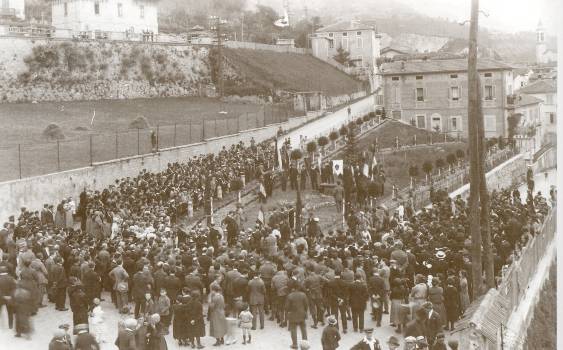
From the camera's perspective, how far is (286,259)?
14.3m

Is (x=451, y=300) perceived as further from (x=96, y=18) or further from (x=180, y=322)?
(x=96, y=18)

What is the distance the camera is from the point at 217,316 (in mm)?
12227

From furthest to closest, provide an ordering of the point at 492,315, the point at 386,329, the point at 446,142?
the point at 446,142 → the point at 386,329 → the point at 492,315

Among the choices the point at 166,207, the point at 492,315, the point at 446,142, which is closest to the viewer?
the point at 492,315

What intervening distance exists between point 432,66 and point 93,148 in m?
25.0

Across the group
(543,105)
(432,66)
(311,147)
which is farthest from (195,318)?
(432,66)

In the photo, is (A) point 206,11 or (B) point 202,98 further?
(A) point 206,11

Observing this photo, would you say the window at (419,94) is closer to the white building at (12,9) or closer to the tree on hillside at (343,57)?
the tree on hillside at (343,57)

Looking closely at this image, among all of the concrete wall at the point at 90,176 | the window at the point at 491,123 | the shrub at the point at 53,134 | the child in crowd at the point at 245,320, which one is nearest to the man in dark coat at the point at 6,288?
the child in crowd at the point at 245,320

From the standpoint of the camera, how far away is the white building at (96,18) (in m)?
49.5

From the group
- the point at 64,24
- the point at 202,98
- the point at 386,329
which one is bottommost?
the point at 386,329

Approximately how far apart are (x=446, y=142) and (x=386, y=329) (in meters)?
28.6

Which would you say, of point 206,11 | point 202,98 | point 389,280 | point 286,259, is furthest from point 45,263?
point 206,11

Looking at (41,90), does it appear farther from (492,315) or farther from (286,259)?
(492,315)
